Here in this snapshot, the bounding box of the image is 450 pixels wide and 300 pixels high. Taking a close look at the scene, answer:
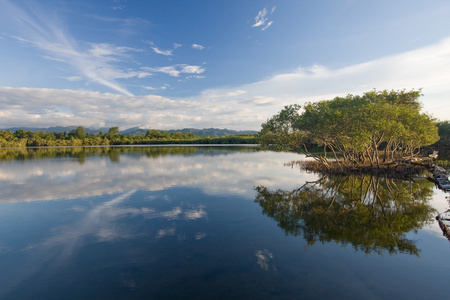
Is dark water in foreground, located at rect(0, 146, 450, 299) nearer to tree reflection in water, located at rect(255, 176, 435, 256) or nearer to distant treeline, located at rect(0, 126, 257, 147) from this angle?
tree reflection in water, located at rect(255, 176, 435, 256)

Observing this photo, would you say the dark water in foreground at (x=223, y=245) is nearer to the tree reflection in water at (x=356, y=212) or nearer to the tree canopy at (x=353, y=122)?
the tree reflection in water at (x=356, y=212)

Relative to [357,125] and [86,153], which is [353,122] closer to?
[357,125]

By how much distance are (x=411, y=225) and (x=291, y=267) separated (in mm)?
10019

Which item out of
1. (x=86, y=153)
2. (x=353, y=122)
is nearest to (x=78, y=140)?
(x=86, y=153)

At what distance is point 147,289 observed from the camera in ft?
27.0

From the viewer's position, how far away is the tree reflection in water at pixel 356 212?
1240 cm

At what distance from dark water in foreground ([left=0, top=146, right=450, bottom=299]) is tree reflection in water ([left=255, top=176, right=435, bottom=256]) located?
0.32 ft

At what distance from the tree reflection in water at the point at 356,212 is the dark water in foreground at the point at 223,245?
0.10 metres

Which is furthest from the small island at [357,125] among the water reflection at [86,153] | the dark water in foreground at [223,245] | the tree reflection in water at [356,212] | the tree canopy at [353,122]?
the water reflection at [86,153]

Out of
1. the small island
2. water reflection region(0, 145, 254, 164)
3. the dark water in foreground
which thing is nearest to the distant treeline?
water reflection region(0, 145, 254, 164)

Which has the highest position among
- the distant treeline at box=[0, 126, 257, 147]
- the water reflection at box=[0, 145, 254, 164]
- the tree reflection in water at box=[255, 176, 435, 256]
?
the distant treeline at box=[0, 126, 257, 147]

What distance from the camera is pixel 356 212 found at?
54.4 ft

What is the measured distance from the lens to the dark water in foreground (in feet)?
27.7

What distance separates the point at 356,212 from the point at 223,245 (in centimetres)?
1099
